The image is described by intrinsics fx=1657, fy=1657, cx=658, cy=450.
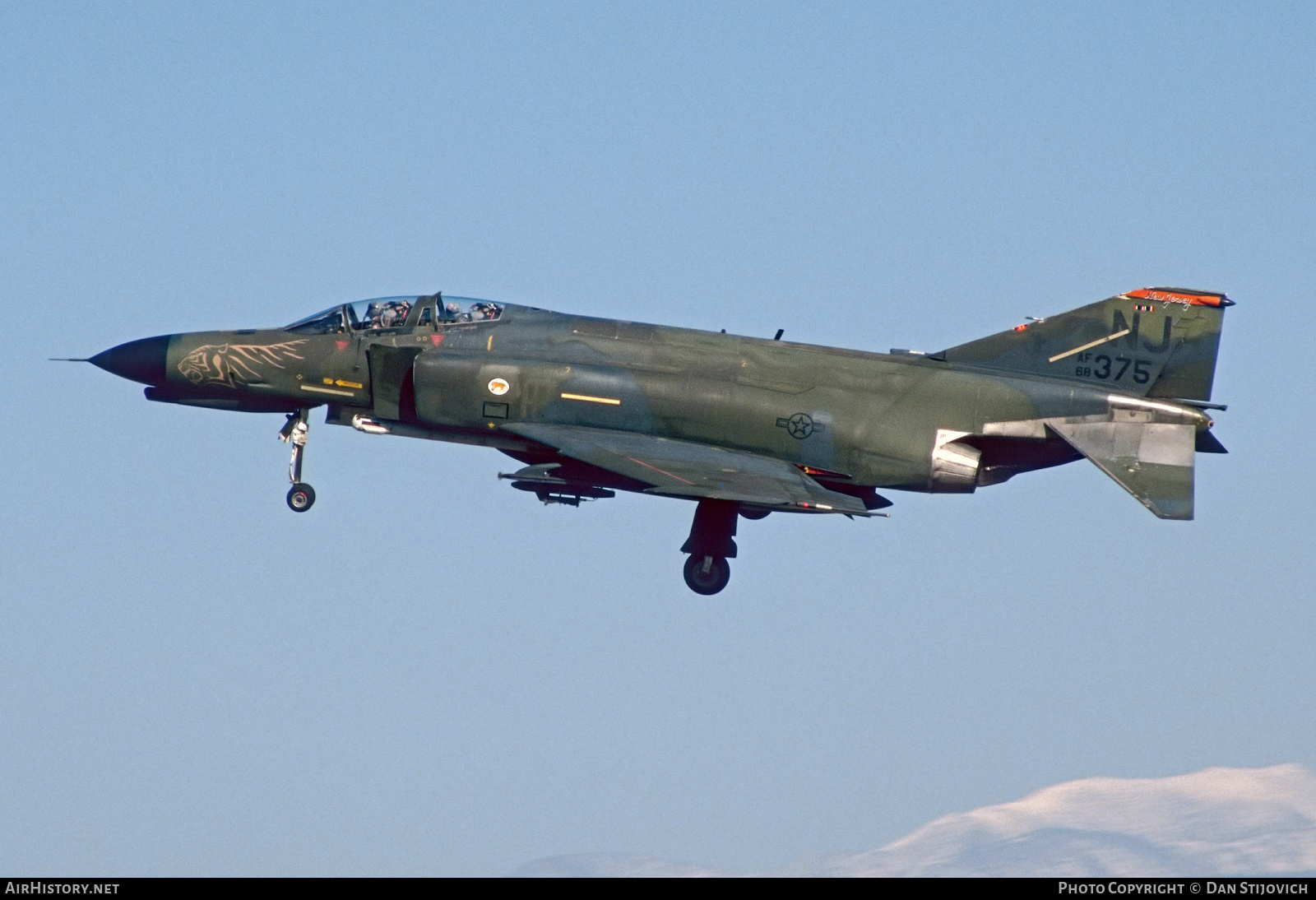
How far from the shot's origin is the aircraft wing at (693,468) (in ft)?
73.2

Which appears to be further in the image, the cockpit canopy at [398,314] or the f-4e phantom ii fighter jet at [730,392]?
the cockpit canopy at [398,314]

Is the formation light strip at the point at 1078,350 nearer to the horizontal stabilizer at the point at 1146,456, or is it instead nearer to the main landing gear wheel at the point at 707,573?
the horizontal stabilizer at the point at 1146,456

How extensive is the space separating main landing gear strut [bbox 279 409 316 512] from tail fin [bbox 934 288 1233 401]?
9766 millimetres

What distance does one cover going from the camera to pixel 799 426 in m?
24.4

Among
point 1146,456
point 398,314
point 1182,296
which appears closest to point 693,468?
point 398,314

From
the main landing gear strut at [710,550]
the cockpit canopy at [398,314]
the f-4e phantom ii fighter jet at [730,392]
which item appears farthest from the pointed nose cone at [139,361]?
the main landing gear strut at [710,550]

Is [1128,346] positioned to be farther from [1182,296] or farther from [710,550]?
[710,550]

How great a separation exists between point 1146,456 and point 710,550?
21.3 ft

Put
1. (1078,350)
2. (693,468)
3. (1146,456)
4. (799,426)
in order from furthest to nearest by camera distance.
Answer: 1. (1078,350)
2. (799,426)
3. (1146,456)
4. (693,468)

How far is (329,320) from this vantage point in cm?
2556

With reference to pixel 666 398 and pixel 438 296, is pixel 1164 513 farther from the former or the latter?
pixel 438 296

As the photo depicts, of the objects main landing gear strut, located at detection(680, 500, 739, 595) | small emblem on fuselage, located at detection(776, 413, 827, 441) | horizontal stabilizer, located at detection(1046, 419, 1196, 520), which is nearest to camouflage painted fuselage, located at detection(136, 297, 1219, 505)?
small emblem on fuselage, located at detection(776, 413, 827, 441)

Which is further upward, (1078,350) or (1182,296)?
(1182,296)
